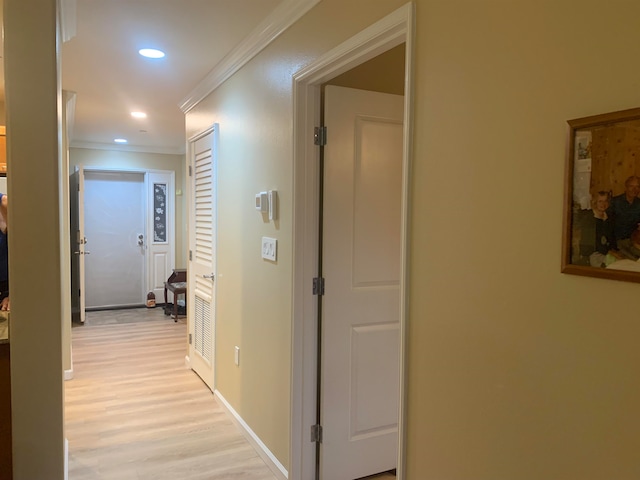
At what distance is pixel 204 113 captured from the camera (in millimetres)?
3701

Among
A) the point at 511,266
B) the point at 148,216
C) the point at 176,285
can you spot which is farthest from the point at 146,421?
the point at 148,216

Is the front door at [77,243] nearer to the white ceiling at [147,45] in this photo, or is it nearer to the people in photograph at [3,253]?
the white ceiling at [147,45]

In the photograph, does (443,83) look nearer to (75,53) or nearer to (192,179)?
(75,53)

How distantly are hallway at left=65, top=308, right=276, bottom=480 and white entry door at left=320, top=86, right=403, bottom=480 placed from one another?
21.5 inches

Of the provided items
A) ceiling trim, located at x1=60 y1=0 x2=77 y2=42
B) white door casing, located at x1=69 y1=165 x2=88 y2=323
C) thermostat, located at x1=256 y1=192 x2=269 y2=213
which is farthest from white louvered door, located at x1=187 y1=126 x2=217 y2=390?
white door casing, located at x1=69 y1=165 x2=88 y2=323

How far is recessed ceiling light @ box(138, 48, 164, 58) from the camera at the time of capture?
2.81 metres

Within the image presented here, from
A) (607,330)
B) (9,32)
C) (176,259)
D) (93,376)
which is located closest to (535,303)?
(607,330)

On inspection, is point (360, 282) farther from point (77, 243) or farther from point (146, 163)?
point (146, 163)

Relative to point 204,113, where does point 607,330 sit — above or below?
below

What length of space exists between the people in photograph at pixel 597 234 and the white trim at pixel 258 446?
1.97 metres

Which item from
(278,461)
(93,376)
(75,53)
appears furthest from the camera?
(93,376)

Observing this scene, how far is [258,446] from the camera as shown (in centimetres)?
274

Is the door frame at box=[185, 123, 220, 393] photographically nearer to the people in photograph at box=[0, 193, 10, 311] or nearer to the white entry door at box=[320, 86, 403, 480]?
the people in photograph at box=[0, 193, 10, 311]

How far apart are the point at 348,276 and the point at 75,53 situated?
7.19 ft
